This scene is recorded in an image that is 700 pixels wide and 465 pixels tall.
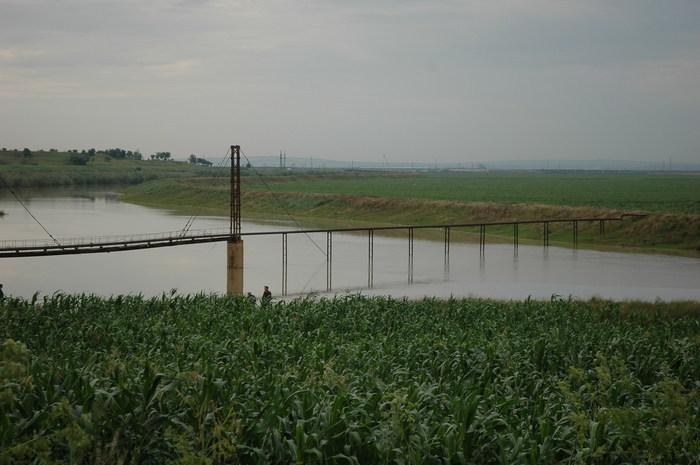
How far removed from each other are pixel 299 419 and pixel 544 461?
2.90m

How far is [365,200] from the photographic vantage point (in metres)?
94.5

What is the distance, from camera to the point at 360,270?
1855 inches

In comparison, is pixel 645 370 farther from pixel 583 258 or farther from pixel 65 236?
pixel 65 236

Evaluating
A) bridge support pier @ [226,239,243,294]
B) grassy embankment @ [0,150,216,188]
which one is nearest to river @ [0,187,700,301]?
bridge support pier @ [226,239,243,294]

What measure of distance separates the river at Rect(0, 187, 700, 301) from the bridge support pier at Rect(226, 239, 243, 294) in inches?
34.2

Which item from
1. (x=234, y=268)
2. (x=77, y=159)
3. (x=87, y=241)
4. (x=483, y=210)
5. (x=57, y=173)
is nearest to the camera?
(x=234, y=268)

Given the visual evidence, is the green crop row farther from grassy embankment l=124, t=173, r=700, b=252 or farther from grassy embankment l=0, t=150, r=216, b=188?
grassy embankment l=0, t=150, r=216, b=188

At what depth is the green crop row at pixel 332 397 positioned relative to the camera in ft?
26.5

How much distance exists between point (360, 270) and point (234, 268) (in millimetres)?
9615

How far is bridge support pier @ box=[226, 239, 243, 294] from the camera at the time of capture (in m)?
39.0

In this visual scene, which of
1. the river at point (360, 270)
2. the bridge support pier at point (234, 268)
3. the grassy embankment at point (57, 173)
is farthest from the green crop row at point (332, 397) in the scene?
the grassy embankment at point (57, 173)

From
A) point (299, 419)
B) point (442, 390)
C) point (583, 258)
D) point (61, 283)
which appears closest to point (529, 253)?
point (583, 258)

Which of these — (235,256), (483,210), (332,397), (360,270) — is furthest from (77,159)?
(332,397)

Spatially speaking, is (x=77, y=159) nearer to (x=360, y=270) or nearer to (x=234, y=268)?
(x=360, y=270)
